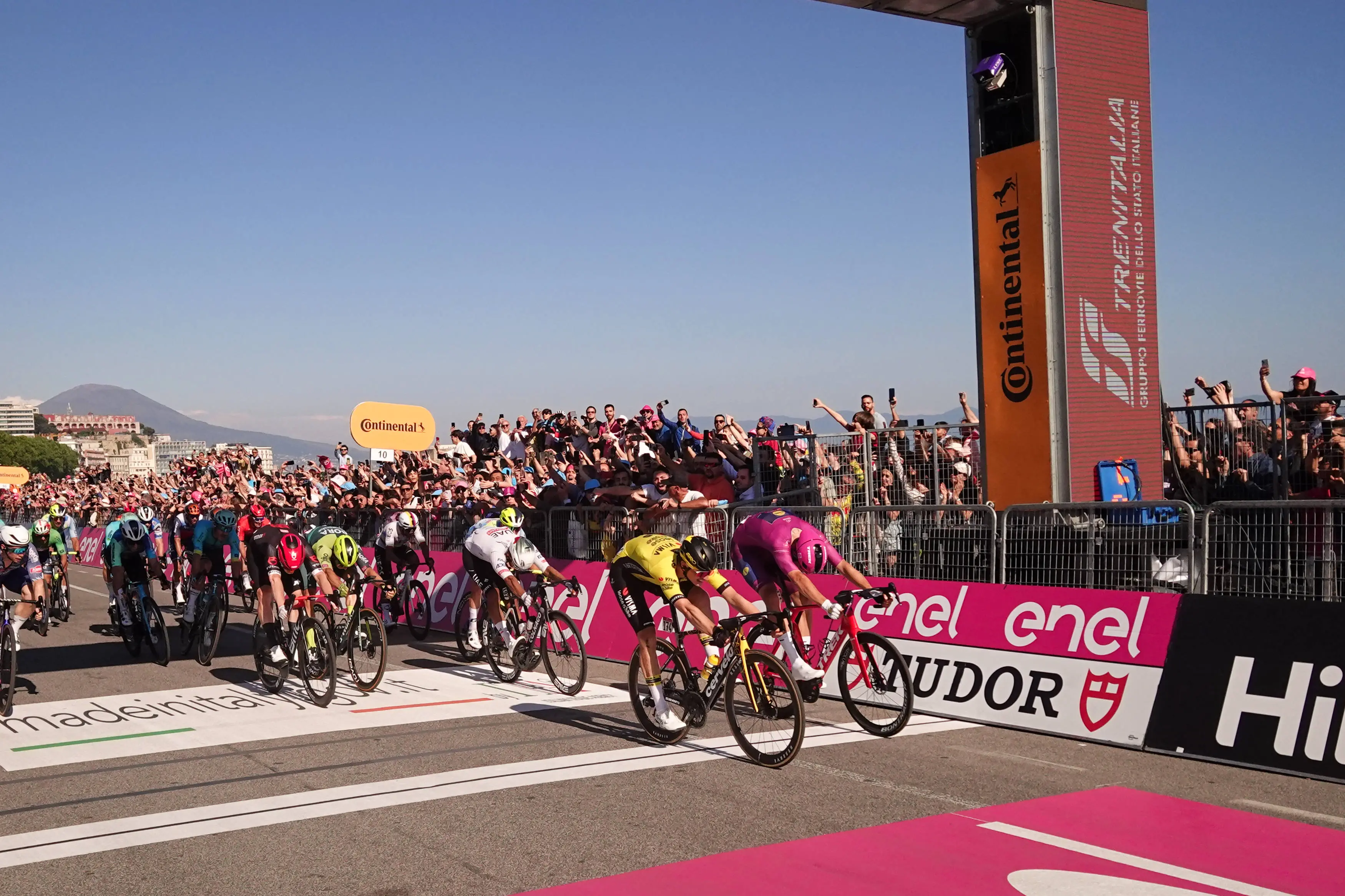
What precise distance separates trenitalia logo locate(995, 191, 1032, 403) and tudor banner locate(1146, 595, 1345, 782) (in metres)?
3.55

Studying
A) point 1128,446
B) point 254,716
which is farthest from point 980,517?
point 254,716

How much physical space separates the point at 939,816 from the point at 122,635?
12.2 metres

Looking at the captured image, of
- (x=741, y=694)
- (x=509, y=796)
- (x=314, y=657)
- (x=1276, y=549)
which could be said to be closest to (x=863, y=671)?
(x=741, y=694)

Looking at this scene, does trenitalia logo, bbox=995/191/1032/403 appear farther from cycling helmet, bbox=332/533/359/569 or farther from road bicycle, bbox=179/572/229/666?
road bicycle, bbox=179/572/229/666

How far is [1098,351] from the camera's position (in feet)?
38.5

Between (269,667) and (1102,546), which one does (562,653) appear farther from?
(1102,546)

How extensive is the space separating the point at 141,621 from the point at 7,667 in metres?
3.95

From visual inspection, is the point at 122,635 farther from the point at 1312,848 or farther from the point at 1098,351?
the point at 1312,848

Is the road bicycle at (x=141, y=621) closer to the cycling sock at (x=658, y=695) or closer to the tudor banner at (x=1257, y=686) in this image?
the cycling sock at (x=658, y=695)

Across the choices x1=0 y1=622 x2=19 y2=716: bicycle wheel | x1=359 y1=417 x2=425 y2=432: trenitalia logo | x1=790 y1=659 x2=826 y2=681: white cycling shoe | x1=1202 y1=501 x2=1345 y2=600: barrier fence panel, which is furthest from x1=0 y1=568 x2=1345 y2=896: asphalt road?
x1=359 y1=417 x2=425 y2=432: trenitalia logo

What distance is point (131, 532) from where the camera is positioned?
15023 millimetres

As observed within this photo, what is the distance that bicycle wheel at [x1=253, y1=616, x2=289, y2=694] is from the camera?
→ 38.6ft

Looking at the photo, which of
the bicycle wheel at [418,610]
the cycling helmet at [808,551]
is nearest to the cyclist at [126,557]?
the bicycle wheel at [418,610]

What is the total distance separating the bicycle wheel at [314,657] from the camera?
11.2 metres
